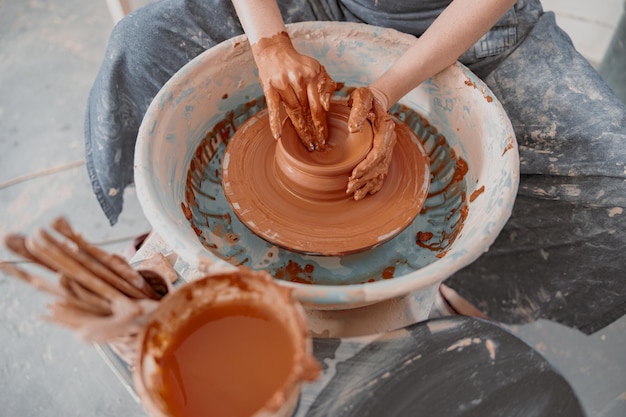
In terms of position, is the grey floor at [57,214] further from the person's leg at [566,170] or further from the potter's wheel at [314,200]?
the potter's wheel at [314,200]

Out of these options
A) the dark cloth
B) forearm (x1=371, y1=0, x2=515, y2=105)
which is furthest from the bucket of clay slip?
the dark cloth

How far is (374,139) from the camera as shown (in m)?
1.35

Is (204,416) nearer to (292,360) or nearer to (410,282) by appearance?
(292,360)

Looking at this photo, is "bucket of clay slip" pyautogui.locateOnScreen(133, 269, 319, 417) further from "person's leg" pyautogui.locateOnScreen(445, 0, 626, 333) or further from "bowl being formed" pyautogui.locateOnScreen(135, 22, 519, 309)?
"person's leg" pyautogui.locateOnScreen(445, 0, 626, 333)

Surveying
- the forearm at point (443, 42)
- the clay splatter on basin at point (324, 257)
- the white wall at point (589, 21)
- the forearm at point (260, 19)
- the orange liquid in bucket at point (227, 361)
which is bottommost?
the white wall at point (589, 21)

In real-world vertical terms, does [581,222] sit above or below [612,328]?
above

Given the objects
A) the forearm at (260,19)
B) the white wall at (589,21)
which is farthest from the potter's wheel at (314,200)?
the white wall at (589,21)

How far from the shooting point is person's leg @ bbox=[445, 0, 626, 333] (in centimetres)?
155

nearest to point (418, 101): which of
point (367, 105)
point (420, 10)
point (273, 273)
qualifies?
point (420, 10)

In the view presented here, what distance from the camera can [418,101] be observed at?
1671mm

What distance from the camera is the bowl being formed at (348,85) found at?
1.31 meters

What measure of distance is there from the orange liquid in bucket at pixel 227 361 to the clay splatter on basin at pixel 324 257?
463 millimetres

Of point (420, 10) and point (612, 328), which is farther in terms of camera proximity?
point (612, 328)

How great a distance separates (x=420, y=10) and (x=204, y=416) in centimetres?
132
